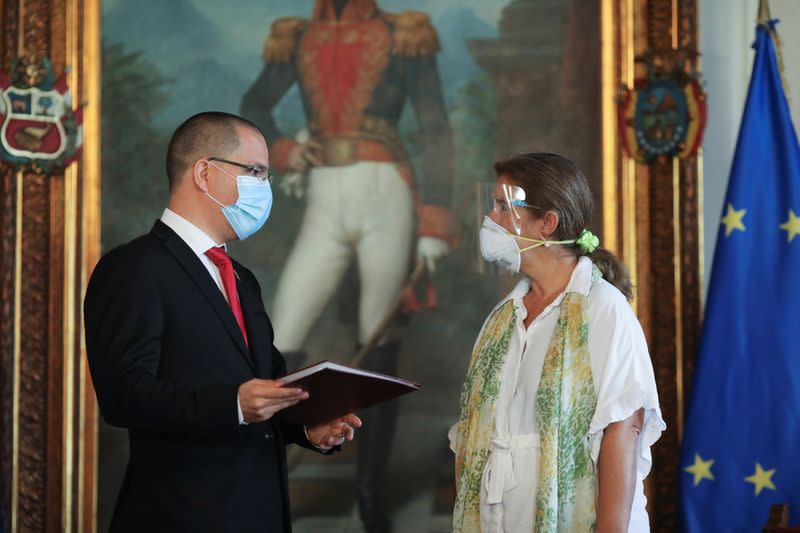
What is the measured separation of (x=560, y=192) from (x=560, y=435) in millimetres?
803

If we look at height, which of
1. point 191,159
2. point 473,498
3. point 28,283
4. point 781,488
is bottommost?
point 781,488

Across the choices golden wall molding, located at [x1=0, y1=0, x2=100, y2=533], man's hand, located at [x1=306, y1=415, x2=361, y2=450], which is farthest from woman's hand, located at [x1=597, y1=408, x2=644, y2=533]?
golden wall molding, located at [x1=0, y1=0, x2=100, y2=533]

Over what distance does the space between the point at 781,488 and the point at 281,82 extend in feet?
10.8

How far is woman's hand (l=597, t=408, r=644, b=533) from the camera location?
2.96 m

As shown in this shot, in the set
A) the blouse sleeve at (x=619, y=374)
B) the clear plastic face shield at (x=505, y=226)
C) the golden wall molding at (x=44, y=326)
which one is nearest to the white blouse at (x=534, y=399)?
the blouse sleeve at (x=619, y=374)

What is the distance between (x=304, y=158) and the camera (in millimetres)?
5367

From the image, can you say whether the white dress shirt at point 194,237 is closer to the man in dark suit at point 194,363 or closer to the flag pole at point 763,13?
the man in dark suit at point 194,363

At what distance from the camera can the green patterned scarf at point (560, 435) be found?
3.00m

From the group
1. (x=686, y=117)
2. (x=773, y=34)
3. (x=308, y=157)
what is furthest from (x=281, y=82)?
(x=773, y=34)

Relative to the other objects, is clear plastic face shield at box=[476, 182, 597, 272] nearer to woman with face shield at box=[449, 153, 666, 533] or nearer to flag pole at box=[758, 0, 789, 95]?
woman with face shield at box=[449, 153, 666, 533]

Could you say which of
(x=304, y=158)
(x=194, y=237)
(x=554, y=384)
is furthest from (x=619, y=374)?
(x=304, y=158)

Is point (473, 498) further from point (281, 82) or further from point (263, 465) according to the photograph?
point (281, 82)

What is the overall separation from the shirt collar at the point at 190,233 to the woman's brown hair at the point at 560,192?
1021 mm

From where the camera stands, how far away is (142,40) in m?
5.35
